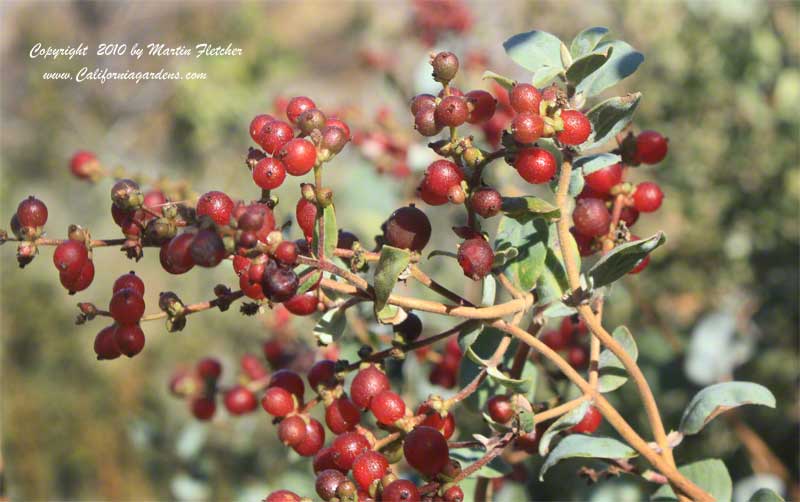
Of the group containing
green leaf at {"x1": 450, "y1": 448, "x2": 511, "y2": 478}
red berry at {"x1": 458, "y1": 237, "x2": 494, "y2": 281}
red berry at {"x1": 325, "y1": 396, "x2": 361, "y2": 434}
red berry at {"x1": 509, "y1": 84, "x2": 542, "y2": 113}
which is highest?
red berry at {"x1": 509, "y1": 84, "x2": 542, "y2": 113}

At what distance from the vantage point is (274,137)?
813mm

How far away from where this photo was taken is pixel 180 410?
2.91 metres

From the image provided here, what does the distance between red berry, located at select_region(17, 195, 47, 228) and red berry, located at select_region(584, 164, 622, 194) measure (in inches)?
23.2

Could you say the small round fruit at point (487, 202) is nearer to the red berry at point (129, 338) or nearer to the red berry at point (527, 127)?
the red berry at point (527, 127)

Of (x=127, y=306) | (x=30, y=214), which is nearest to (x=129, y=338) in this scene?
(x=127, y=306)

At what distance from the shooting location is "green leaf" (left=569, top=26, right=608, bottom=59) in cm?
88

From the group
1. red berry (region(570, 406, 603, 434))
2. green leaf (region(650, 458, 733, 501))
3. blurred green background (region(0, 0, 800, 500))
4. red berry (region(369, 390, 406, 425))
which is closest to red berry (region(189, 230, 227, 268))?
red berry (region(369, 390, 406, 425))

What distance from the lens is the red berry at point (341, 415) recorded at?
0.91 meters

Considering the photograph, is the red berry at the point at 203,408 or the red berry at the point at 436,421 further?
the red berry at the point at 203,408

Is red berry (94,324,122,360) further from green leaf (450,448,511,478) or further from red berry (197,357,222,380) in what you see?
red berry (197,357,222,380)

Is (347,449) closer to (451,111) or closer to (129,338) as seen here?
(129,338)

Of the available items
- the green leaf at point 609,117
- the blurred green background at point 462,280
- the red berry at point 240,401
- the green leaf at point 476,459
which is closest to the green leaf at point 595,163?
the green leaf at point 609,117

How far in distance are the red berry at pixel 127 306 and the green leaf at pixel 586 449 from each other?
436 mm

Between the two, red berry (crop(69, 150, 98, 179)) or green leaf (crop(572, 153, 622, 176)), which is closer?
green leaf (crop(572, 153, 622, 176))
